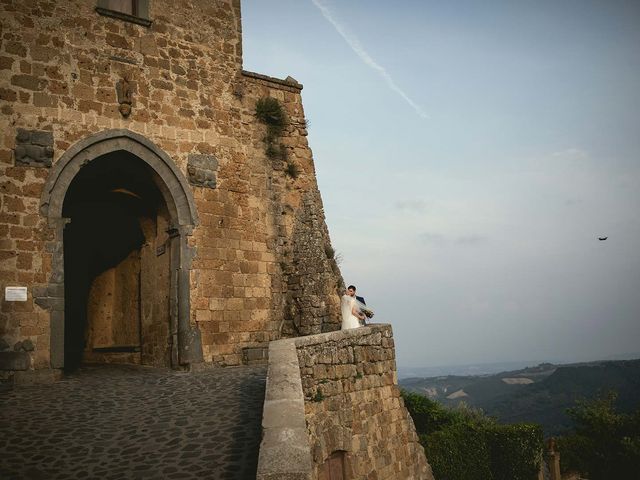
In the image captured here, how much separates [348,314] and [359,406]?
7.03 feet

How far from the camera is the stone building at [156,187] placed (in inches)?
355

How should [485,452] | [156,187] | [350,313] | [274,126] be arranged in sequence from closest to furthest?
[350,313]
[156,187]
[274,126]
[485,452]

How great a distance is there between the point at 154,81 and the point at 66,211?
13.0 feet

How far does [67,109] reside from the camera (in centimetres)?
957

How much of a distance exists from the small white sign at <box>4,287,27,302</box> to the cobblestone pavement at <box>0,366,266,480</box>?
1.51m

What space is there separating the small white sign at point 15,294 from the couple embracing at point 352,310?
18.6 ft

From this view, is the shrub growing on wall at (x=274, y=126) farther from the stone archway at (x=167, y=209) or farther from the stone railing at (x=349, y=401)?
the stone railing at (x=349, y=401)

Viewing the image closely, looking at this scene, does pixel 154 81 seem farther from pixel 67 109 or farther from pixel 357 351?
pixel 357 351

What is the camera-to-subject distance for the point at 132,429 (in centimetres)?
588

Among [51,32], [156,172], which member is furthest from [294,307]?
[51,32]

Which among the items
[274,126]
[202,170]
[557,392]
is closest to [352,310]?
[202,170]

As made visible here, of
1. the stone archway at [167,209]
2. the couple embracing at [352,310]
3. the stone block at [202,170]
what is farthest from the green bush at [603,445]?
the stone block at [202,170]

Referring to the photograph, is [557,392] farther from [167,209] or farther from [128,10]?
[128,10]

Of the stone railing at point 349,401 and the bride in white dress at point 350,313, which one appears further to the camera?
the bride in white dress at point 350,313
